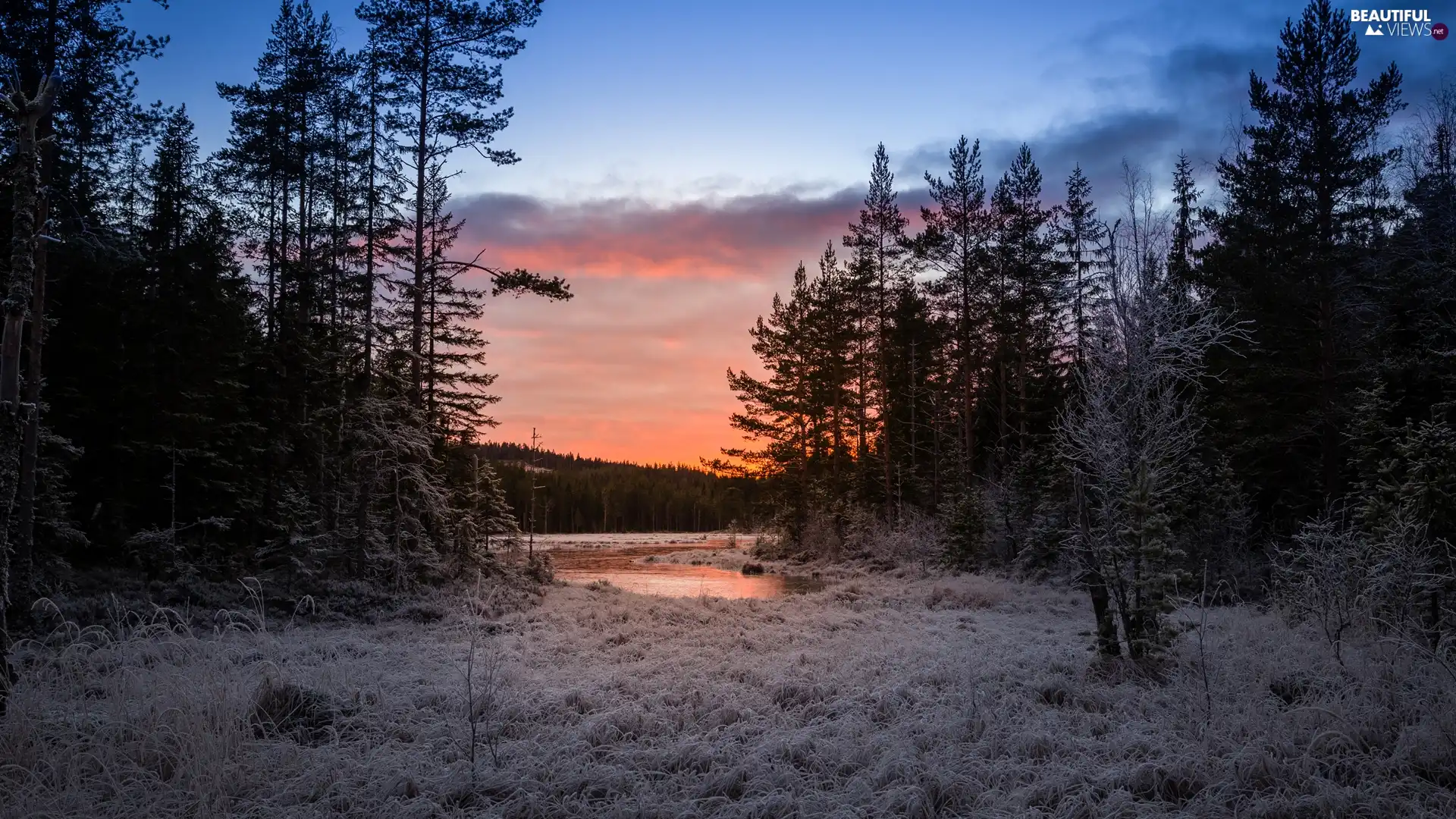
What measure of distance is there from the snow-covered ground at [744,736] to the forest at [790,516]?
1.9 inches

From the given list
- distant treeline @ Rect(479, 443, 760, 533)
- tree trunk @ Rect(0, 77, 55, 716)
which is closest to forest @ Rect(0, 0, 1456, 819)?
tree trunk @ Rect(0, 77, 55, 716)

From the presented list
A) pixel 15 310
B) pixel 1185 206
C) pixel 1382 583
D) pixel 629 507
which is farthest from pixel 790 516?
pixel 629 507

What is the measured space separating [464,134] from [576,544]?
42466 millimetres

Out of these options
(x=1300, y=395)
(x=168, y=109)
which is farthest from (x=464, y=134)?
(x=1300, y=395)

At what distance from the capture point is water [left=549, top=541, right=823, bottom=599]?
2255 centimetres

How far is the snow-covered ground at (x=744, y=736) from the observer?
4.89 meters

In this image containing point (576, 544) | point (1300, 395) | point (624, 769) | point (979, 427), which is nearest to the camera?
point (624, 769)

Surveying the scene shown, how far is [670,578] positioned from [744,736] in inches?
864

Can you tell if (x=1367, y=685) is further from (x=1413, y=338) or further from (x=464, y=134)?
(x=464, y=134)

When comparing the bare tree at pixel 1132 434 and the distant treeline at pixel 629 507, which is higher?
the bare tree at pixel 1132 434

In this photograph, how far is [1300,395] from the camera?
60.2ft

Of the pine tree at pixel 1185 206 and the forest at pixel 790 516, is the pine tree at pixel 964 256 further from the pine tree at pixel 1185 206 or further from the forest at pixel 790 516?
the pine tree at pixel 1185 206

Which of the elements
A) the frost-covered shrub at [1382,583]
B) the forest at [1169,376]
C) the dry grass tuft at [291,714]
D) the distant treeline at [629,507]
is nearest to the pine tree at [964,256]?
the forest at [1169,376]

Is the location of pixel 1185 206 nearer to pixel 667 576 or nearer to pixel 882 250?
pixel 882 250
